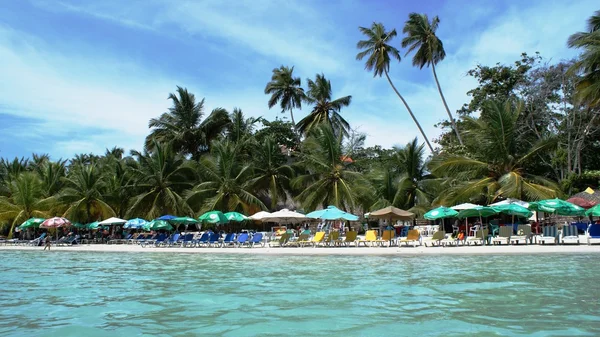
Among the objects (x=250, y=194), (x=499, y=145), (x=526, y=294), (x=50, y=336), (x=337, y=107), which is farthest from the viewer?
(x=337, y=107)

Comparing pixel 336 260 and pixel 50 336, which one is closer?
pixel 50 336

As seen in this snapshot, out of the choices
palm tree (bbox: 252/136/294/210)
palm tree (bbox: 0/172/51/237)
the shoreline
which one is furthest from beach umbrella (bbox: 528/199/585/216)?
palm tree (bbox: 0/172/51/237)

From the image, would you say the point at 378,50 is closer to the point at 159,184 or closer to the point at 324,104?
the point at 324,104

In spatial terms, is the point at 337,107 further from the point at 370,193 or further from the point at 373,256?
the point at 373,256

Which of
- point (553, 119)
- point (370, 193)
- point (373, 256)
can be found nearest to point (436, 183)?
point (370, 193)

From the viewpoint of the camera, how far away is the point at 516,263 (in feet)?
45.0

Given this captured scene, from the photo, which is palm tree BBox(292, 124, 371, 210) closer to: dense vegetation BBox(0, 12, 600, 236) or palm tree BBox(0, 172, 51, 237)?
dense vegetation BBox(0, 12, 600, 236)

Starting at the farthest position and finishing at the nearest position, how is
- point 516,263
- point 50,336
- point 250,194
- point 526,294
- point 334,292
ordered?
point 250,194 → point 516,263 → point 334,292 → point 526,294 → point 50,336

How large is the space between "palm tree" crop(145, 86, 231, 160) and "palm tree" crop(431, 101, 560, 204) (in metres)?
19.7

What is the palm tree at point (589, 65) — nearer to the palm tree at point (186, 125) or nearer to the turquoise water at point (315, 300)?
the turquoise water at point (315, 300)

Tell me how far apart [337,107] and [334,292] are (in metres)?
33.2

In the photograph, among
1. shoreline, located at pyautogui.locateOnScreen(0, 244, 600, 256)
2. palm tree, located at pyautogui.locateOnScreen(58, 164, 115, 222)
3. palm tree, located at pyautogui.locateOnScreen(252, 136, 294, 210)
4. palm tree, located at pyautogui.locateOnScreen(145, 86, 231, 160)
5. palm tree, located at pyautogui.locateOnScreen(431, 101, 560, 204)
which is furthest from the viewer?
palm tree, located at pyautogui.locateOnScreen(145, 86, 231, 160)

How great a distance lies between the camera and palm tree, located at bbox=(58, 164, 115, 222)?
3362cm

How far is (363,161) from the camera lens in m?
34.9
